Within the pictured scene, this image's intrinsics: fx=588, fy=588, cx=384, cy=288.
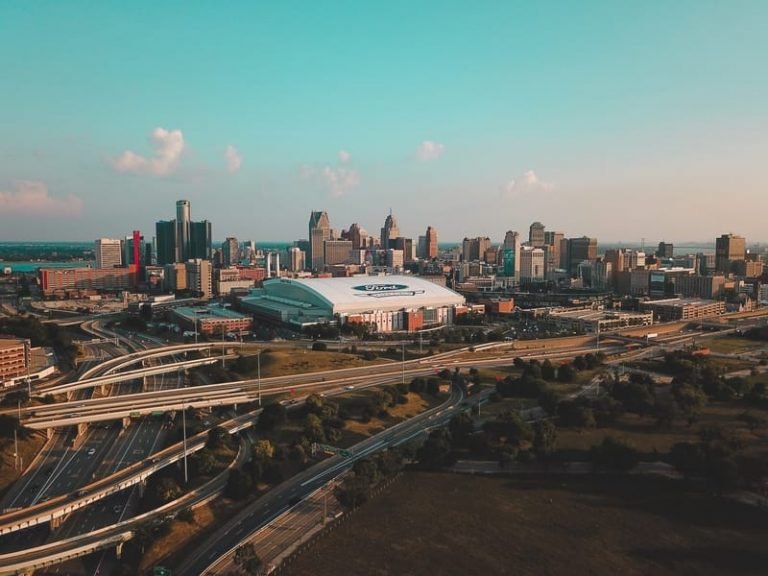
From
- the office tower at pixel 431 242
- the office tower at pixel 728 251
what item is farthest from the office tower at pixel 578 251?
the office tower at pixel 431 242

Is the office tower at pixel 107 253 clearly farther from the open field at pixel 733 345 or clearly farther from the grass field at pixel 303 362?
the open field at pixel 733 345

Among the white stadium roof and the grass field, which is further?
the white stadium roof

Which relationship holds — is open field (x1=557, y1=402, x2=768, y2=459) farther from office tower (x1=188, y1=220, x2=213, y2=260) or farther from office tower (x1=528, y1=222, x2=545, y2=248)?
office tower (x1=528, y1=222, x2=545, y2=248)

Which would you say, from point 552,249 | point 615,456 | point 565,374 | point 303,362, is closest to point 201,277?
point 303,362

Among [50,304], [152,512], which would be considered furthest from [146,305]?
[152,512]

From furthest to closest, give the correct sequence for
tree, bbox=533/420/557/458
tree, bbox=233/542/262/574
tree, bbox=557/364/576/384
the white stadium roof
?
the white stadium roof, tree, bbox=557/364/576/384, tree, bbox=533/420/557/458, tree, bbox=233/542/262/574

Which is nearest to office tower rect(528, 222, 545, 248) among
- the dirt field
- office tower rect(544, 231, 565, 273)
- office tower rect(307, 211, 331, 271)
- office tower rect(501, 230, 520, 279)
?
office tower rect(544, 231, 565, 273)

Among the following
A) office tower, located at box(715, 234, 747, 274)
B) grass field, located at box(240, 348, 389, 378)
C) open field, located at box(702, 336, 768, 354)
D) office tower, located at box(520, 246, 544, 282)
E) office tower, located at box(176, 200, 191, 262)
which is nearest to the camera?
grass field, located at box(240, 348, 389, 378)
